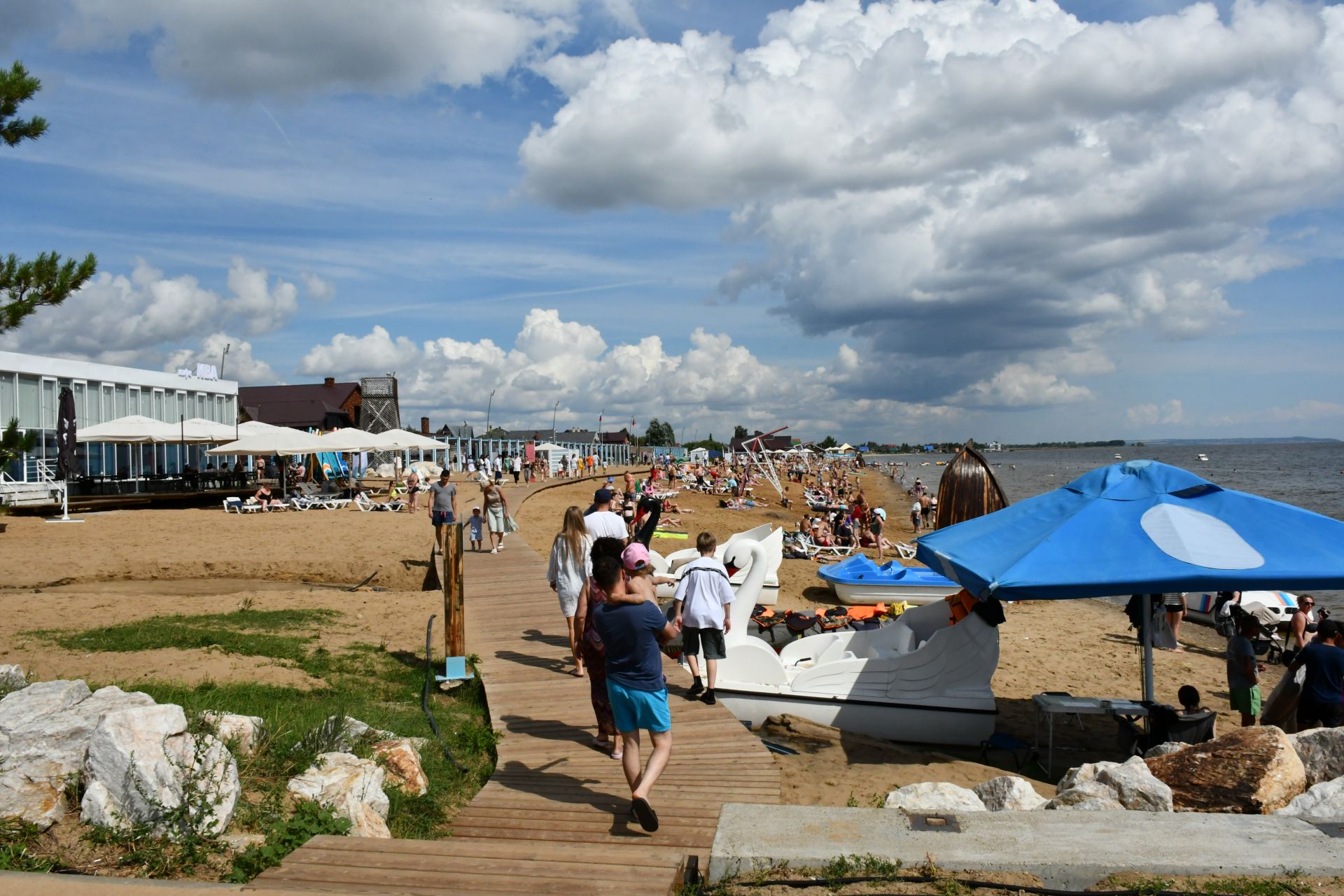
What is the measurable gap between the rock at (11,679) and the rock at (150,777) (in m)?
1.98

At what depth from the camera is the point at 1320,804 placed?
164 inches

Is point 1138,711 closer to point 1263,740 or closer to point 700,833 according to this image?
point 1263,740

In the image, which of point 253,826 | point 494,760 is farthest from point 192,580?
point 253,826

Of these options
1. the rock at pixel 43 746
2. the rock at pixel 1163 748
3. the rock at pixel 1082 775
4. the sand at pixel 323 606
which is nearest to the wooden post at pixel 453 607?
the sand at pixel 323 606

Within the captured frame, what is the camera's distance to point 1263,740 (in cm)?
476

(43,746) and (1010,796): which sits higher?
(43,746)

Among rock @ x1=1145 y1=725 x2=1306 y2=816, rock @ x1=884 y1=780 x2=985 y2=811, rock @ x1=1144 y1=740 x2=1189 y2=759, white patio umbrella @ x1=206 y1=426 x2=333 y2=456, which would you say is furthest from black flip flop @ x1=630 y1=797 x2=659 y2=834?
A: white patio umbrella @ x1=206 y1=426 x2=333 y2=456

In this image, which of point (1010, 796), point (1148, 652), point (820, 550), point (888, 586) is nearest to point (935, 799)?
point (1010, 796)

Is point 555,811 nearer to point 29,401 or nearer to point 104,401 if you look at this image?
point 29,401

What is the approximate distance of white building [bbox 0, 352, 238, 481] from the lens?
86.0ft

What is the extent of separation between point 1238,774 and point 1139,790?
0.61 metres

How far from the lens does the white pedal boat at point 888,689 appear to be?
7656 millimetres

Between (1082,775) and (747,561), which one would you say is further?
(747,561)

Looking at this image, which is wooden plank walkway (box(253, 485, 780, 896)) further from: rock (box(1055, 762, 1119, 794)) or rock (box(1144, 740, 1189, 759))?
rock (box(1144, 740, 1189, 759))
